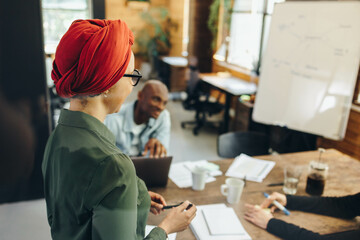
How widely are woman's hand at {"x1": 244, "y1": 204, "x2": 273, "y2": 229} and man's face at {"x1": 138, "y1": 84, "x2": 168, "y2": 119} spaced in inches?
37.0

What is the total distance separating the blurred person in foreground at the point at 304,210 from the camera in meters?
1.25

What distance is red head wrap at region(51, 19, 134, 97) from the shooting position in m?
0.74

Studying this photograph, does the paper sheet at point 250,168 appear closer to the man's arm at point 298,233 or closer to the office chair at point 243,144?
the office chair at point 243,144

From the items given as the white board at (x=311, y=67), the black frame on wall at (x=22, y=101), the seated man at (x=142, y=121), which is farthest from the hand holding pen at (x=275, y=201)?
the black frame on wall at (x=22, y=101)

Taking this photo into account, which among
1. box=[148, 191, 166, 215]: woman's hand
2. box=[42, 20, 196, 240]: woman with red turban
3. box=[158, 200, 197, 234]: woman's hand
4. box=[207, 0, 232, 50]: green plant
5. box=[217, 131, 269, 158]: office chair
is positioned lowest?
box=[217, 131, 269, 158]: office chair

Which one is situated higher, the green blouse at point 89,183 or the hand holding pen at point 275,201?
the green blouse at point 89,183

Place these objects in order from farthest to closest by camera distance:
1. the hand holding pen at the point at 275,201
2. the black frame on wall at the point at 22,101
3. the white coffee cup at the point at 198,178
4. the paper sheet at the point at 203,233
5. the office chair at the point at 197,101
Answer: the office chair at the point at 197,101
the black frame on wall at the point at 22,101
the white coffee cup at the point at 198,178
the hand holding pen at the point at 275,201
the paper sheet at the point at 203,233

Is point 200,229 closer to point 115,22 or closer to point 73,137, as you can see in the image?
point 73,137

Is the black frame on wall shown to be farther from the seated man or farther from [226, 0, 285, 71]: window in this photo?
[226, 0, 285, 71]: window

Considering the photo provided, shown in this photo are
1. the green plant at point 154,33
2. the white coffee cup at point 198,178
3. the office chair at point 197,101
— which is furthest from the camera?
the green plant at point 154,33

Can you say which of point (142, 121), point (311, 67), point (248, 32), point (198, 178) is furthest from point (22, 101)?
point (248, 32)

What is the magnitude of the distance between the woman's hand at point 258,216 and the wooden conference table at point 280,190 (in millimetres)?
22

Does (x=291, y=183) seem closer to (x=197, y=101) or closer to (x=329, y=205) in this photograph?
(x=329, y=205)

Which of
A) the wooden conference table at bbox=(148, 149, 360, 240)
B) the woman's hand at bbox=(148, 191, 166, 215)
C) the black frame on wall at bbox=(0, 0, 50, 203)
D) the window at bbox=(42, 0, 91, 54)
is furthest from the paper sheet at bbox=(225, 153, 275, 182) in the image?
the window at bbox=(42, 0, 91, 54)
